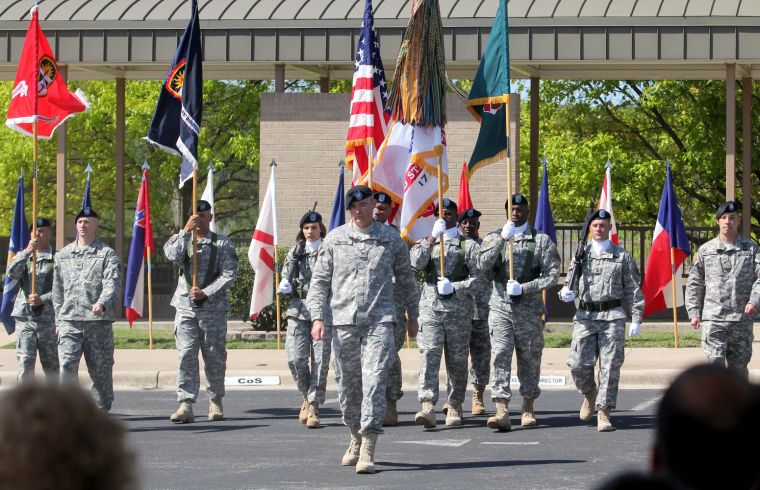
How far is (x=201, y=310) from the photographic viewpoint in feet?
41.9

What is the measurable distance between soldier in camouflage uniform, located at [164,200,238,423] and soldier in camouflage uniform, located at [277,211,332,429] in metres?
0.58

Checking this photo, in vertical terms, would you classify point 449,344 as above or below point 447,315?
below

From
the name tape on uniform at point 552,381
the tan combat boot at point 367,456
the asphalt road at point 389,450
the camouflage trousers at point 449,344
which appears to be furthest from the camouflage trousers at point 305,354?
the name tape on uniform at point 552,381

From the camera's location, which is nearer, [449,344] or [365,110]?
[449,344]

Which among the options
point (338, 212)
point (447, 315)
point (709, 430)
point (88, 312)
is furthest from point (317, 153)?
point (709, 430)

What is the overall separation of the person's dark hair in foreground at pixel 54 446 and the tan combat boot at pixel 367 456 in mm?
7680

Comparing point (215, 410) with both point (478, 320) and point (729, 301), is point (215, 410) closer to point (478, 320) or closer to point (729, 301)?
point (478, 320)

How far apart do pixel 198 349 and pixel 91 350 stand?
994 mm

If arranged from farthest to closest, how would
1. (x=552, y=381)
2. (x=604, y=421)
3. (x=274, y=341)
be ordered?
(x=274, y=341), (x=552, y=381), (x=604, y=421)

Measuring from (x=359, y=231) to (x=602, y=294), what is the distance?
9.66 feet

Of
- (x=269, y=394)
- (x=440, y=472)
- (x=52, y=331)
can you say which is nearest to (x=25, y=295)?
(x=52, y=331)

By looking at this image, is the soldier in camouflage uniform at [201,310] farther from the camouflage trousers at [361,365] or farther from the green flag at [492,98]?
the camouflage trousers at [361,365]

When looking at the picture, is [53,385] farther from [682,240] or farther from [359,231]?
[682,240]

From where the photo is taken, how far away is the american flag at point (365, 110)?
1409 centimetres
